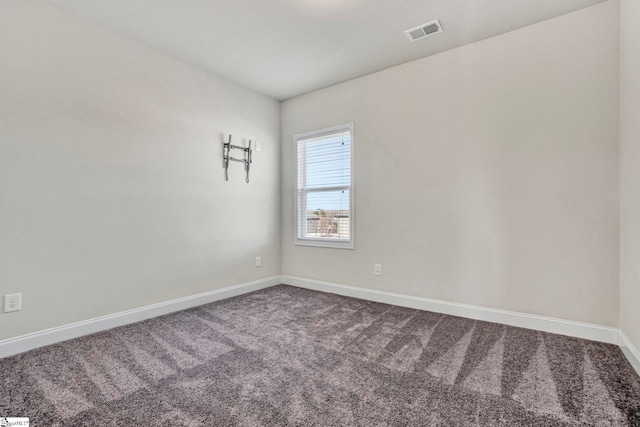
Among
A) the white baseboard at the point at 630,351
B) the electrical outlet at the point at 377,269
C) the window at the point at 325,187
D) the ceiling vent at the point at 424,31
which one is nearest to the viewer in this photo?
the white baseboard at the point at 630,351

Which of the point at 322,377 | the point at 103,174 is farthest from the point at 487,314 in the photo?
the point at 103,174

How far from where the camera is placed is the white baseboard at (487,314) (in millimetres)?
Result: 2340

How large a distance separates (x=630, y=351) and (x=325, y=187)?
9.98 feet

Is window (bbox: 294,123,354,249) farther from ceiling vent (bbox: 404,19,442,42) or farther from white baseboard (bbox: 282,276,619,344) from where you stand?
ceiling vent (bbox: 404,19,442,42)

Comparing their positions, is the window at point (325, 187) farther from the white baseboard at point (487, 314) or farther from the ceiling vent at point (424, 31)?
the ceiling vent at point (424, 31)

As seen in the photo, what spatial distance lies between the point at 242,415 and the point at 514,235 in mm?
2549

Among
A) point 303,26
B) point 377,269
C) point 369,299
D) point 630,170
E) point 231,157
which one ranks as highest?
point 303,26

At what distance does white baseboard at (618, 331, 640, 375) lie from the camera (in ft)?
6.11

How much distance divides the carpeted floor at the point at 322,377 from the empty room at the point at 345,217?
16mm

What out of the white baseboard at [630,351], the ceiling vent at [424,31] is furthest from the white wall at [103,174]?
the white baseboard at [630,351]

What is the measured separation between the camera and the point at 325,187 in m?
3.90

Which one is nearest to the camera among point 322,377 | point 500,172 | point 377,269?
point 322,377

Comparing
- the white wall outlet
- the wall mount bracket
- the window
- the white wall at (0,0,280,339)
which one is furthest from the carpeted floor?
the wall mount bracket

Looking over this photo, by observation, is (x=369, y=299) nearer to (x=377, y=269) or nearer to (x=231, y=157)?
(x=377, y=269)
